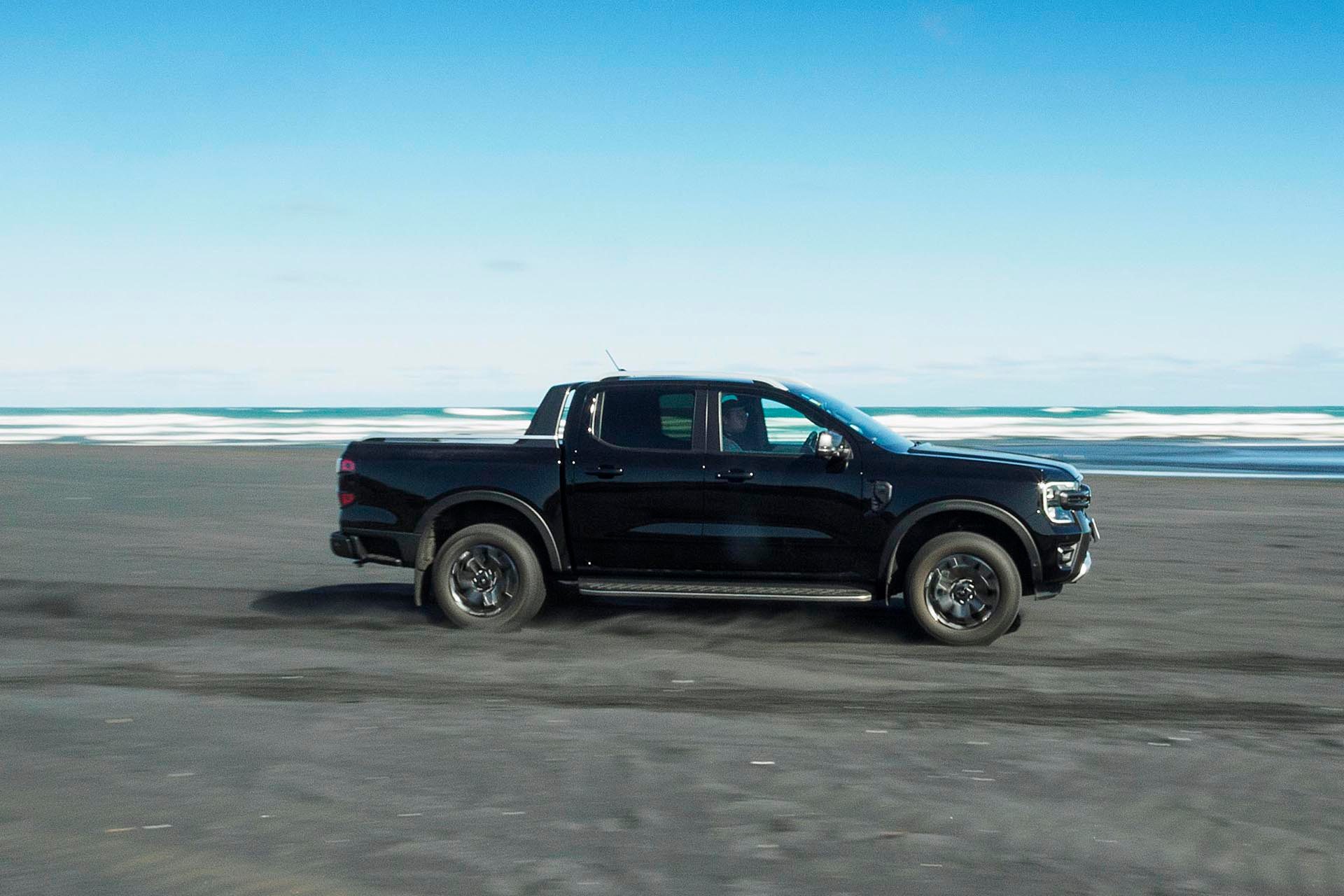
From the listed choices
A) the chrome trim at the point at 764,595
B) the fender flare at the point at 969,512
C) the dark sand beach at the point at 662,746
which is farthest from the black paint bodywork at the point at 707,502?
the dark sand beach at the point at 662,746

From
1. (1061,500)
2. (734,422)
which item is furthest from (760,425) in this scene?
(1061,500)

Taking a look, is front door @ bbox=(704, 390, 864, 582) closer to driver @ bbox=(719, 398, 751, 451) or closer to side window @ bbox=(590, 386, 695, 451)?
driver @ bbox=(719, 398, 751, 451)

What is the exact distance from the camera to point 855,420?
9.20 m

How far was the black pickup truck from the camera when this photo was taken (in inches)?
343

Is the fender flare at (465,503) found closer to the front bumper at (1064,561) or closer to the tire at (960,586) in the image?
the tire at (960,586)

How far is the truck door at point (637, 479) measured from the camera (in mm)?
9008

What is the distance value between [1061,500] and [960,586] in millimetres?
934

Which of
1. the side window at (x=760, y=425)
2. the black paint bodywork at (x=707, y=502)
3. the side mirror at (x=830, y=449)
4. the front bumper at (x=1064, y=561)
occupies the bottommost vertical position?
the front bumper at (x=1064, y=561)

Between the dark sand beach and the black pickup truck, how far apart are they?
0.41 meters

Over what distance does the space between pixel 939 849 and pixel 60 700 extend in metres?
4.86

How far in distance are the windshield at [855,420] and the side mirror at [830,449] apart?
225 mm

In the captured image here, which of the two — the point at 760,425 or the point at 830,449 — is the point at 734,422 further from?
the point at 830,449

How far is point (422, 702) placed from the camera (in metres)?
6.83

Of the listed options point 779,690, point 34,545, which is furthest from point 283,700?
point 34,545
